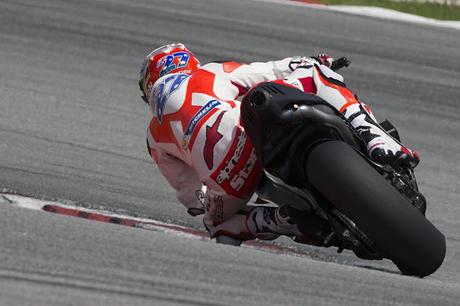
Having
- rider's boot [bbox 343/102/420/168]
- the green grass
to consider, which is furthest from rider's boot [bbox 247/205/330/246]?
the green grass

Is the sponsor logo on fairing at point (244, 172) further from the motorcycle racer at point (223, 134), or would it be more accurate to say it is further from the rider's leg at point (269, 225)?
the rider's leg at point (269, 225)

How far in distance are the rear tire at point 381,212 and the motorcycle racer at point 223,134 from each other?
0.37 m

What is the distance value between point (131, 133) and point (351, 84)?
237 cm

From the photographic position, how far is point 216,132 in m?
4.62

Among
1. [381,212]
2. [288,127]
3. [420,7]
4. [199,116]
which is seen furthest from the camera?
[420,7]

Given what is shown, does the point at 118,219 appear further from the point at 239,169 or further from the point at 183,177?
the point at 239,169

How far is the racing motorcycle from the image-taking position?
380 cm

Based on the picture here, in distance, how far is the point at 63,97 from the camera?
8438 mm

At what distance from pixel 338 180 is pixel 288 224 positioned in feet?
2.63

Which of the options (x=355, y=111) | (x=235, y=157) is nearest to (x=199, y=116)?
(x=235, y=157)

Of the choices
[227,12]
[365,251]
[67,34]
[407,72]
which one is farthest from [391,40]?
[365,251]

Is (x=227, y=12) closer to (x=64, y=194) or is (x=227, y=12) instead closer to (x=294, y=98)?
(x=64, y=194)

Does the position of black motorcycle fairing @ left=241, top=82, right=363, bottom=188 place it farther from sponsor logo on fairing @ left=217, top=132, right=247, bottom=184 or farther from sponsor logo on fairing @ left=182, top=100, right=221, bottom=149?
sponsor logo on fairing @ left=182, top=100, right=221, bottom=149

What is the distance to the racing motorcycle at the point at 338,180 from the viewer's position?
3.80 metres
